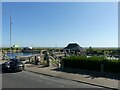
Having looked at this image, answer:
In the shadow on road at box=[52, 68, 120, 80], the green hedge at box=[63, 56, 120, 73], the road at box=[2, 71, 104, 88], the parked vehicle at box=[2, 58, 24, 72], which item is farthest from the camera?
the parked vehicle at box=[2, 58, 24, 72]

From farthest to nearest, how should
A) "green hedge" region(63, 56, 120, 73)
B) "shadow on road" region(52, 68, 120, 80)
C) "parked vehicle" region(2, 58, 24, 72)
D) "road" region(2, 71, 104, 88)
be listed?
"parked vehicle" region(2, 58, 24, 72), "green hedge" region(63, 56, 120, 73), "shadow on road" region(52, 68, 120, 80), "road" region(2, 71, 104, 88)

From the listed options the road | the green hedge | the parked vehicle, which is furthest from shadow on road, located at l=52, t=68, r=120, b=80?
the parked vehicle

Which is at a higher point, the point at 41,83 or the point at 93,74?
the point at 93,74

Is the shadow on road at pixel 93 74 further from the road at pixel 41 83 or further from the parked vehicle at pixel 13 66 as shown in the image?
the parked vehicle at pixel 13 66

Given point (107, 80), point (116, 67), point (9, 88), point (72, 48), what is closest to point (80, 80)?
point (107, 80)

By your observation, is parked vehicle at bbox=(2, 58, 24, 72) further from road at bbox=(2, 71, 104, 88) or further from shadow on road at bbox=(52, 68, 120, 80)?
road at bbox=(2, 71, 104, 88)

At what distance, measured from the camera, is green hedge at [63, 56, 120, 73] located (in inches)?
888

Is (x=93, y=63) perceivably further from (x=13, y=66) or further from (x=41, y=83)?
(x=13, y=66)

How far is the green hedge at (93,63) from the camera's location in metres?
22.5

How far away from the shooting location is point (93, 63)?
2481 cm

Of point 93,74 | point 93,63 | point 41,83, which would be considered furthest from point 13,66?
point 41,83

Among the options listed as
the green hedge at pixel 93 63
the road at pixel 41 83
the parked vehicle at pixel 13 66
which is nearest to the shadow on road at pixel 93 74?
the green hedge at pixel 93 63

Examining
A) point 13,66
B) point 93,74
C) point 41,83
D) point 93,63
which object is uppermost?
point 93,63

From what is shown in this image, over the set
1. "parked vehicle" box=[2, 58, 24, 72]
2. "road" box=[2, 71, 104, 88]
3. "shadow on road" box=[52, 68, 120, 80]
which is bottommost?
"road" box=[2, 71, 104, 88]
